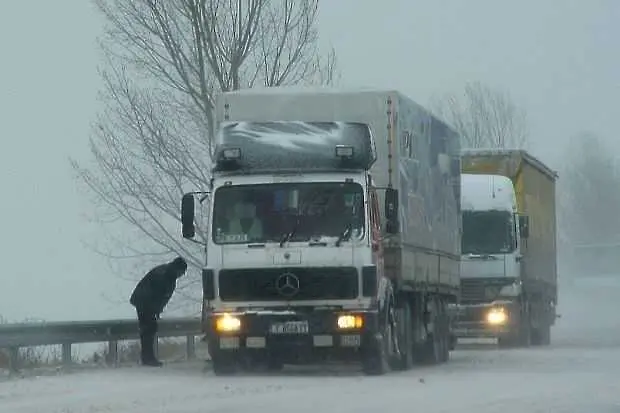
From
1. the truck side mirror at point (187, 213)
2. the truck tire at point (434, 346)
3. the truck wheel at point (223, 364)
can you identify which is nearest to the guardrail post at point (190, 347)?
the truck tire at point (434, 346)

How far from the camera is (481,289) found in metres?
32.0

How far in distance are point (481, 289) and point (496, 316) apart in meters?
0.65

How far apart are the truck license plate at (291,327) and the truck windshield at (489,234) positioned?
40.8 ft

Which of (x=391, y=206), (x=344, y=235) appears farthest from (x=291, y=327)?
(x=391, y=206)

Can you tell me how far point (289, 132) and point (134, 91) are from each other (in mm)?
18148

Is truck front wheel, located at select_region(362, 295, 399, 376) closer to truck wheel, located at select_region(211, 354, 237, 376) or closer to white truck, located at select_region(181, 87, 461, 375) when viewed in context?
white truck, located at select_region(181, 87, 461, 375)

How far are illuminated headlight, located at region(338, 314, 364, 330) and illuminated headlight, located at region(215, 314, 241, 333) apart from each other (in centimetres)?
133

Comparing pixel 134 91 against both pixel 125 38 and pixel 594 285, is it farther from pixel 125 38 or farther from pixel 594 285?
pixel 594 285

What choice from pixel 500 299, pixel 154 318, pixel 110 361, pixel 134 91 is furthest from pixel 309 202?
pixel 134 91

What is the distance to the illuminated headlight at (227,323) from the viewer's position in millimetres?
20016

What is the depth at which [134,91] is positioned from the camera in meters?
37.8

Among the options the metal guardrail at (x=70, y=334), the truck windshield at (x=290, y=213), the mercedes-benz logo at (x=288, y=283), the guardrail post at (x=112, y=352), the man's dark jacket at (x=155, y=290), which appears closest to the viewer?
the mercedes-benz logo at (x=288, y=283)

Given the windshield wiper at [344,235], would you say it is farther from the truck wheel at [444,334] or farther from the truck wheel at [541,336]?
the truck wheel at [541,336]

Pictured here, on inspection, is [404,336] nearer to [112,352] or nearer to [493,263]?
[112,352]
